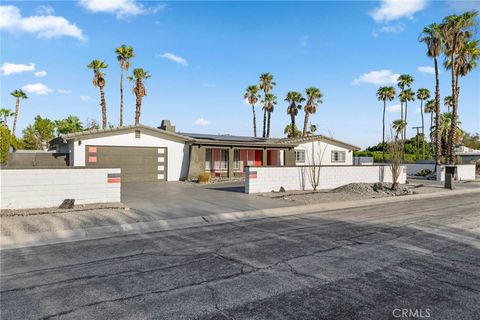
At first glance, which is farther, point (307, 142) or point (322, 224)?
point (307, 142)

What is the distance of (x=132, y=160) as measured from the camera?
23.6m

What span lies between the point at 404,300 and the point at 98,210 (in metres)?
9.77

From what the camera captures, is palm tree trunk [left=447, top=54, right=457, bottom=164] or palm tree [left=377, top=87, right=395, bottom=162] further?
palm tree [left=377, top=87, right=395, bottom=162]

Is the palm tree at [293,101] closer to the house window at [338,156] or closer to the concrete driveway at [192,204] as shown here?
the house window at [338,156]

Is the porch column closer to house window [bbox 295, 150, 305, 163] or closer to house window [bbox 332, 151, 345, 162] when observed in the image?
house window [bbox 295, 150, 305, 163]

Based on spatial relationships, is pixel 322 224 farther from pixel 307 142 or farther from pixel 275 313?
pixel 307 142

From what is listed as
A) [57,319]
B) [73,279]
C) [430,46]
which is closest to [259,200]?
[73,279]

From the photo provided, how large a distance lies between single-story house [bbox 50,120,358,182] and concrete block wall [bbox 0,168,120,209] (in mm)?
6451

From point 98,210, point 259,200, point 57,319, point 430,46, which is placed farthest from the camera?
point 430,46

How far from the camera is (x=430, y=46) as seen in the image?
3142 cm

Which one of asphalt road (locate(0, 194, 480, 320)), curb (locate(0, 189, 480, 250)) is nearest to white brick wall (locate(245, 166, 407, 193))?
curb (locate(0, 189, 480, 250))

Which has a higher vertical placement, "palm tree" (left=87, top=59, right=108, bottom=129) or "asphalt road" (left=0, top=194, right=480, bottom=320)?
"palm tree" (left=87, top=59, right=108, bottom=129)

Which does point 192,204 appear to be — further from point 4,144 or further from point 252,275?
point 4,144

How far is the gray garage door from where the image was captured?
22356 millimetres
